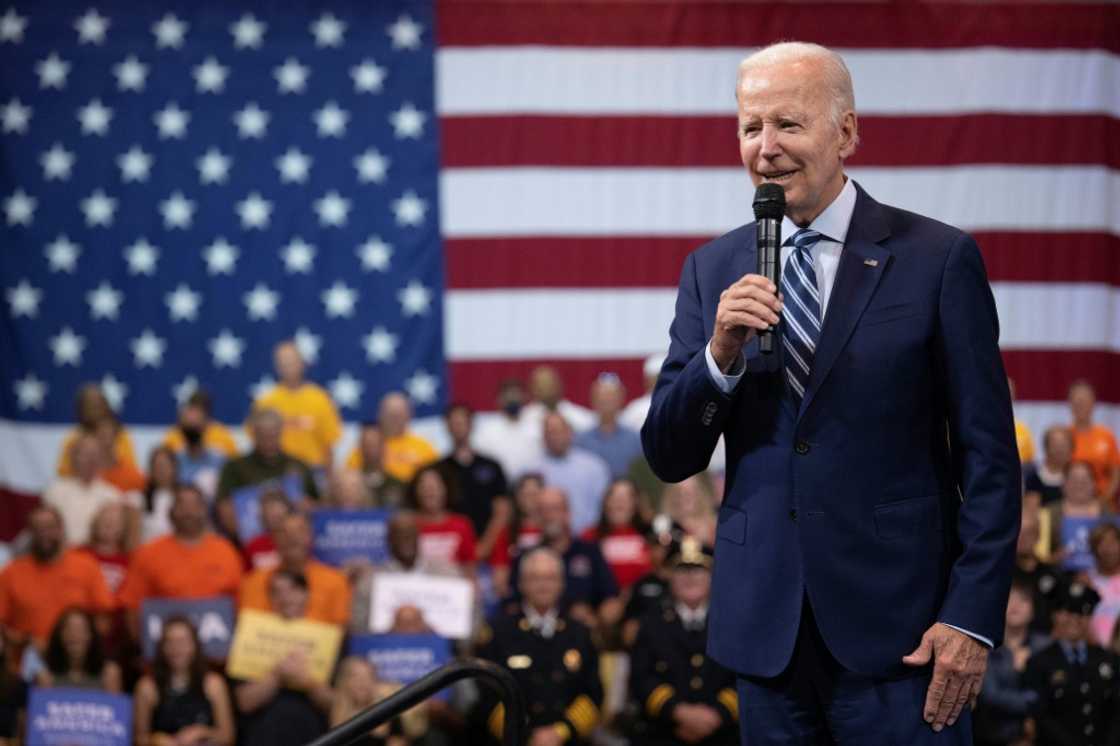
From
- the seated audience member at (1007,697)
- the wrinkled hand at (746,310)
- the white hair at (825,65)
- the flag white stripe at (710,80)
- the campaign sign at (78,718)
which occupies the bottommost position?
the campaign sign at (78,718)

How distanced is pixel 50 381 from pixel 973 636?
365 inches

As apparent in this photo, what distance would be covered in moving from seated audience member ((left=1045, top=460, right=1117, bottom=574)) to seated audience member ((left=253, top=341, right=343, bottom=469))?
13.7ft

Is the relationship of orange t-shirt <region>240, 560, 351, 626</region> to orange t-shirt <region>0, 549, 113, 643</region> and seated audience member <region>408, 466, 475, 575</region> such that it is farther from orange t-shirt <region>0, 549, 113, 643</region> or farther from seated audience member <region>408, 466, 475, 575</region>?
orange t-shirt <region>0, 549, 113, 643</region>

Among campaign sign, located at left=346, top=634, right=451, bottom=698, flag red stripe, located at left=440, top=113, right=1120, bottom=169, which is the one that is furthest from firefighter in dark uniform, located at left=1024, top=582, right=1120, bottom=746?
flag red stripe, located at left=440, top=113, right=1120, bottom=169

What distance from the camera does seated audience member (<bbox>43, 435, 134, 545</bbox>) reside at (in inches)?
325

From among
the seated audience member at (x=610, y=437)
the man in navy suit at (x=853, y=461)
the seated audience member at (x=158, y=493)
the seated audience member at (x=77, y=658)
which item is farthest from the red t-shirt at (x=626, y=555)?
the man in navy suit at (x=853, y=461)

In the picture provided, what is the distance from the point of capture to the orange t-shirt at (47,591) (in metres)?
7.29

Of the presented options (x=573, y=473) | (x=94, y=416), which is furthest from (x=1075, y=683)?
(x=94, y=416)

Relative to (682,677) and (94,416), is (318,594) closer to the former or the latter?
(682,677)

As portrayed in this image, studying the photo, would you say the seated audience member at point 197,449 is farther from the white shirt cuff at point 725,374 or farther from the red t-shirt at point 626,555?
the white shirt cuff at point 725,374

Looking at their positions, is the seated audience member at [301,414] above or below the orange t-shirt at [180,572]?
above

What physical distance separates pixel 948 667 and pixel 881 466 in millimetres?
291

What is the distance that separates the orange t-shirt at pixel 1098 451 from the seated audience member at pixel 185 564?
190 inches

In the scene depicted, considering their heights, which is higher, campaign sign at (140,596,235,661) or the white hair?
the white hair
